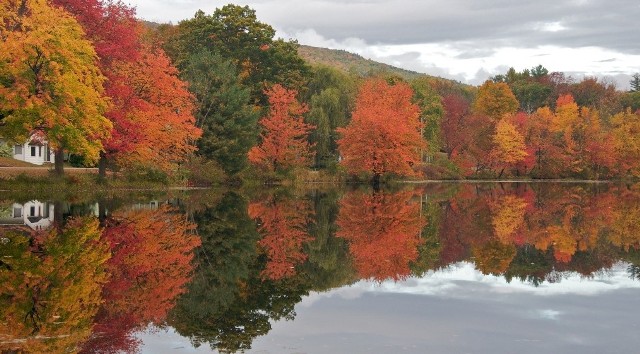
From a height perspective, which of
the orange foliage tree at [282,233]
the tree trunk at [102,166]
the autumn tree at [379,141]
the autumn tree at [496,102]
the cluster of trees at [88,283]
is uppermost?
the autumn tree at [496,102]

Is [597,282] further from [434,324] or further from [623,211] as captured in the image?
[623,211]

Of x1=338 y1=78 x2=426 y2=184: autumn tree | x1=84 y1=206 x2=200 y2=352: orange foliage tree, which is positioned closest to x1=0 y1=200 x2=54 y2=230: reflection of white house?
x1=84 y1=206 x2=200 y2=352: orange foliage tree

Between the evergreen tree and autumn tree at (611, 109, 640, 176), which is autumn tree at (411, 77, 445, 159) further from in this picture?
the evergreen tree

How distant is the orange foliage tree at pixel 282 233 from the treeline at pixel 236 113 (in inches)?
421

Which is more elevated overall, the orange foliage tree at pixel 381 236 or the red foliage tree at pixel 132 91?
the red foliage tree at pixel 132 91

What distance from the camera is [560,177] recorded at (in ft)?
297

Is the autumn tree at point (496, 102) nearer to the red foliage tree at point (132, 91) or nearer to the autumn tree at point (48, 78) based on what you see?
the red foliage tree at point (132, 91)

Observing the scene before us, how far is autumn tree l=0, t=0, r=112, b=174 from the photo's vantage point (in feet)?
112

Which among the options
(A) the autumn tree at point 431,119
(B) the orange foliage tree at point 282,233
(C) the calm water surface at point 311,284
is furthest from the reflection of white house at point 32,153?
(A) the autumn tree at point 431,119

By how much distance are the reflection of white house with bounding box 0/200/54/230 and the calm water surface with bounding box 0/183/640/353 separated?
154 millimetres

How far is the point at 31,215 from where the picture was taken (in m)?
29.0

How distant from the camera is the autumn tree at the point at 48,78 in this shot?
34062 millimetres

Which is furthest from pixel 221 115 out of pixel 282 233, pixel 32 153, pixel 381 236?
pixel 381 236

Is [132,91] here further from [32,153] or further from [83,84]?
[32,153]
